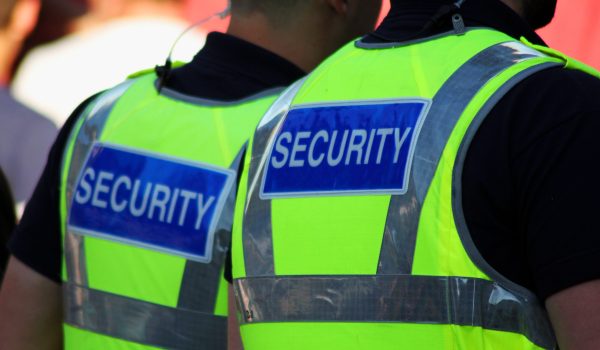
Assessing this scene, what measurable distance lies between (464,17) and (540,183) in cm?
33

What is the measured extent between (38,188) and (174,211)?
0.37 m

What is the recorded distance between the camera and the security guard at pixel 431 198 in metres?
1.37

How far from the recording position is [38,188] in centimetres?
226

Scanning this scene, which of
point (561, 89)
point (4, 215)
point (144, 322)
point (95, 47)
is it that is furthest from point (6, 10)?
point (561, 89)

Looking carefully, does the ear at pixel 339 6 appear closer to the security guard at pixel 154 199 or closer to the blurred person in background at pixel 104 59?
the security guard at pixel 154 199

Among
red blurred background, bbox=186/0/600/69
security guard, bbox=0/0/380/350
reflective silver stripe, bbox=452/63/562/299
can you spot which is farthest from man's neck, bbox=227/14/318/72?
red blurred background, bbox=186/0/600/69

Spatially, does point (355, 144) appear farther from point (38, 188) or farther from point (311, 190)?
point (38, 188)

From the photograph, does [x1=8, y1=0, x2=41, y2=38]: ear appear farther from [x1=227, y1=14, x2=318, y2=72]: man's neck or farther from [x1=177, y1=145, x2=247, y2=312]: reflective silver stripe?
[x1=177, y1=145, x2=247, y2=312]: reflective silver stripe

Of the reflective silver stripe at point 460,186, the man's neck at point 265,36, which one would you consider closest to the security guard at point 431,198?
the reflective silver stripe at point 460,186

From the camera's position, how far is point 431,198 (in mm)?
1444

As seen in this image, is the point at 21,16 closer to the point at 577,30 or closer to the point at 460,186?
the point at 577,30

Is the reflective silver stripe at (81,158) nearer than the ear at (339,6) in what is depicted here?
Yes

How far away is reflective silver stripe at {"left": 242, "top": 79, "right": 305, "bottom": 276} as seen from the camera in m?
1.63

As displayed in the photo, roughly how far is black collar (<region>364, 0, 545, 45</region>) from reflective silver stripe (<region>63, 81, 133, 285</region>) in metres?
0.75
